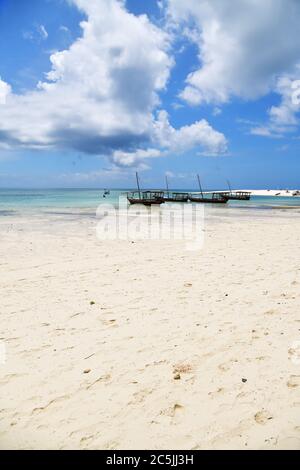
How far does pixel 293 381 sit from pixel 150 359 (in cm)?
197

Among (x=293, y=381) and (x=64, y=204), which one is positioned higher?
(x=64, y=204)

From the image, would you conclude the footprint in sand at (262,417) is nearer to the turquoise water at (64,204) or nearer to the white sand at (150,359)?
the white sand at (150,359)

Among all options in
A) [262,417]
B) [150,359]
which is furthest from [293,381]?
[150,359]

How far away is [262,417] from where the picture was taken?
3.35 metres

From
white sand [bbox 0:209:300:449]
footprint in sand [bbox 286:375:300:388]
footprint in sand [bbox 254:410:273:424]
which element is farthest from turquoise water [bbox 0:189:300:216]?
footprint in sand [bbox 254:410:273:424]

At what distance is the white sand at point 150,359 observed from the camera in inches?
127

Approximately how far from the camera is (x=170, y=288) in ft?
25.0

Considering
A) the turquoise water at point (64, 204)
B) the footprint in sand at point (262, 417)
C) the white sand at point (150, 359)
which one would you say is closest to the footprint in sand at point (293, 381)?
the white sand at point (150, 359)

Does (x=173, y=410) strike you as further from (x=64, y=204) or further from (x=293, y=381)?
(x=64, y=204)

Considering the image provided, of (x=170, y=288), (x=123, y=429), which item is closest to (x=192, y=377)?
(x=123, y=429)

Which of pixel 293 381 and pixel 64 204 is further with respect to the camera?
pixel 64 204

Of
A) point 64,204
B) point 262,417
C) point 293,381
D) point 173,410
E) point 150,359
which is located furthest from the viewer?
point 64,204

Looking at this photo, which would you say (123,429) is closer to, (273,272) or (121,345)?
(121,345)
